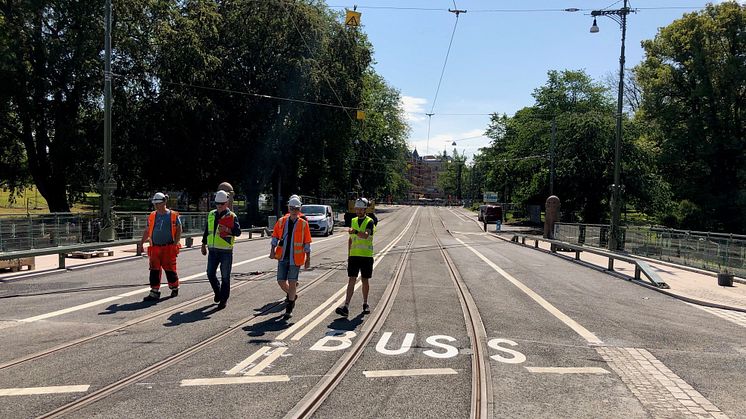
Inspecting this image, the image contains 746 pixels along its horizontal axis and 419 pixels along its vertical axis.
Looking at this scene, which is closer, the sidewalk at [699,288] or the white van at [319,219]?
the sidewalk at [699,288]

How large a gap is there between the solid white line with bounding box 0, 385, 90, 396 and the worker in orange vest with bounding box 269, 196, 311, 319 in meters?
3.59

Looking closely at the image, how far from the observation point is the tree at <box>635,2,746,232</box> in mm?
39062

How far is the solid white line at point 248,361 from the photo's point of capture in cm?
558

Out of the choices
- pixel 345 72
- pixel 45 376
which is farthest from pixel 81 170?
pixel 45 376

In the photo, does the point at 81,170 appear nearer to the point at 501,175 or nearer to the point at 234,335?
the point at 234,335

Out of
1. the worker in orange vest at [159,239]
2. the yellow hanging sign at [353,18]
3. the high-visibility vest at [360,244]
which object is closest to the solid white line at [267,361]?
the high-visibility vest at [360,244]

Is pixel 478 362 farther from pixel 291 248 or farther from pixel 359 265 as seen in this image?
pixel 291 248

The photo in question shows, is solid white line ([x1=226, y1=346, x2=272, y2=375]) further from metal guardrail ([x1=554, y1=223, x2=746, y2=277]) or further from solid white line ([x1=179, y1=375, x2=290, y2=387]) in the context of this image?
metal guardrail ([x1=554, y1=223, x2=746, y2=277])

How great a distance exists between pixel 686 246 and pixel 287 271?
16.3 metres

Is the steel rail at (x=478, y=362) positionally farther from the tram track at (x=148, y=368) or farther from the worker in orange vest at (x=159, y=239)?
the worker in orange vest at (x=159, y=239)

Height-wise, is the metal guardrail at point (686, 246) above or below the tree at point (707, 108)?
below

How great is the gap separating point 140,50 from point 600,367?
1308 inches

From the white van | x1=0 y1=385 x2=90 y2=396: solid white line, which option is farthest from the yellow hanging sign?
x1=0 y1=385 x2=90 y2=396: solid white line

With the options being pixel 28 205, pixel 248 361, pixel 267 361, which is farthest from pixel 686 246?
pixel 28 205
